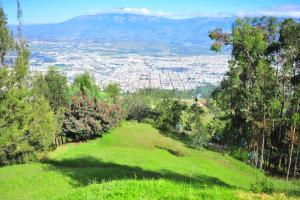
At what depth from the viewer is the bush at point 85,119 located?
3528 cm

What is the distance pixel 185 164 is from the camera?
1149 inches

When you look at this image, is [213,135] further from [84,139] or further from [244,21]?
[244,21]

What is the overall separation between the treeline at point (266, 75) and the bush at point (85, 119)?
1279cm

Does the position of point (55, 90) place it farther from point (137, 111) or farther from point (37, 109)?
point (137, 111)

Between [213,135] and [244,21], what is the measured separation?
91.6 feet

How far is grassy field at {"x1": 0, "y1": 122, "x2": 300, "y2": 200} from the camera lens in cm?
848

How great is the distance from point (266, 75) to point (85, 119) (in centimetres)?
1617

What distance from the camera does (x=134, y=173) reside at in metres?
22.7

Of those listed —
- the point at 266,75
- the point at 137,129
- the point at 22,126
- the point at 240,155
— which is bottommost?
the point at 240,155

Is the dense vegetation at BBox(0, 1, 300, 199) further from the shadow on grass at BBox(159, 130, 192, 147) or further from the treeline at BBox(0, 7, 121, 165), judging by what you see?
the shadow on grass at BBox(159, 130, 192, 147)

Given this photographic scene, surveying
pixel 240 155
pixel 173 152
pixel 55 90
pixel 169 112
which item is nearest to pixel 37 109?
pixel 55 90

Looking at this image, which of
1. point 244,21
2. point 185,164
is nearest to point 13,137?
point 185,164

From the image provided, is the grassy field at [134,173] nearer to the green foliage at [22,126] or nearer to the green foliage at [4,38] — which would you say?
the green foliage at [22,126]

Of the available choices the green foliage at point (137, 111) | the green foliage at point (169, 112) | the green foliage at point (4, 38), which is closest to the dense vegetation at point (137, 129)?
the green foliage at point (4, 38)
